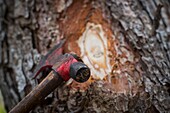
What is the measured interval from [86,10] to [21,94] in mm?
653

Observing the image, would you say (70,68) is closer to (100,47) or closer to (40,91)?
(40,91)

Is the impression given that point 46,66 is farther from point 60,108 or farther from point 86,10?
point 86,10

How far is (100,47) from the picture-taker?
1.94 meters

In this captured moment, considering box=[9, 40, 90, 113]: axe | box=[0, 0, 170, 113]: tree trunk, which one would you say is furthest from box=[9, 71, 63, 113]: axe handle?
box=[0, 0, 170, 113]: tree trunk

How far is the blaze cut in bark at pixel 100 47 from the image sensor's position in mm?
1777

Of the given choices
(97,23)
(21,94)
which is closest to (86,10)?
(97,23)

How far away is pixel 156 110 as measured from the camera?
1.69 meters

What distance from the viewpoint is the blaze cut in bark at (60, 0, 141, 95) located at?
1777 millimetres

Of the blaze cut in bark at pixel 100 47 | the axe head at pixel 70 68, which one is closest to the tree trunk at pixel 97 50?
the blaze cut in bark at pixel 100 47

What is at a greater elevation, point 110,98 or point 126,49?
point 126,49

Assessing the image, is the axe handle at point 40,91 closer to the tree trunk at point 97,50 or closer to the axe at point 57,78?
the axe at point 57,78

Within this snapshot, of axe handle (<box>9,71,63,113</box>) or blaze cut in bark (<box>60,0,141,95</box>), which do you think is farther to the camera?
blaze cut in bark (<box>60,0,141,95</box>)

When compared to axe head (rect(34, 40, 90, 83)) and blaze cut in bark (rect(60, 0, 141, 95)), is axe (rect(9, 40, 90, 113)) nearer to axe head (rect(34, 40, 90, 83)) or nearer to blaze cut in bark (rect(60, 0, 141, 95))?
axe head (rect(34, 40, 90, 83))

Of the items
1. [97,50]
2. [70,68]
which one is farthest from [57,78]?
[97,50]
